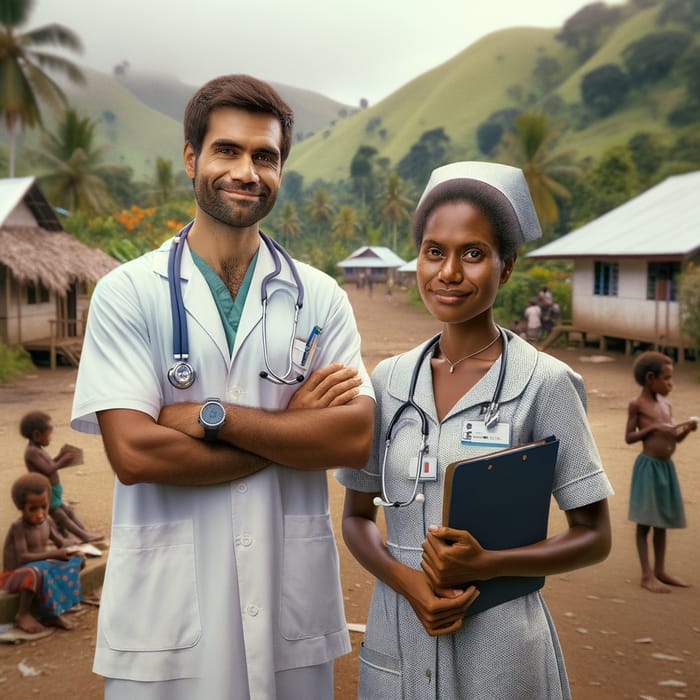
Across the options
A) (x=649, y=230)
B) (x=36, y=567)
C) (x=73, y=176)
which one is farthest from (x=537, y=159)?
(x=36, y=567)

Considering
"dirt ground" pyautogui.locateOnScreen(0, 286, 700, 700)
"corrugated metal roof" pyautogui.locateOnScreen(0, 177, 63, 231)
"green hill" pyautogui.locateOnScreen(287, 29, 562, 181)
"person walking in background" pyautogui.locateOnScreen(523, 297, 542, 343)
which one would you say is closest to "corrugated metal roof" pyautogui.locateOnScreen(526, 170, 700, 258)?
"person walking in background" pyautogui.locateOnScreen(523, 297, 542, 343)

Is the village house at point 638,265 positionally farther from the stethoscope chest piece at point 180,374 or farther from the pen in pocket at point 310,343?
the stethoscope chest piece at point 180,374

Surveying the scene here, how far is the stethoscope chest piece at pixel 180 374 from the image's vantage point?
1936mm

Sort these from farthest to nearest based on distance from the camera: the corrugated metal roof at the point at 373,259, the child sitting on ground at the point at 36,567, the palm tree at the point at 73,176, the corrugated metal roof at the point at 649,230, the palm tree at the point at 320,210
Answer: the palm tree at the point at 320,210 → the corrugated metal roof at the point at 373,259 → the palm tree at the point at 73,176 → the corrugated metal roof at the point at 649,230 → the child sitting on ground at the point at 36,567

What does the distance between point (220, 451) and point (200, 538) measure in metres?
0.23

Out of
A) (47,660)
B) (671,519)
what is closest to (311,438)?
(47,660)

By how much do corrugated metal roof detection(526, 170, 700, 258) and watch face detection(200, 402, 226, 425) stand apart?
46.6ft

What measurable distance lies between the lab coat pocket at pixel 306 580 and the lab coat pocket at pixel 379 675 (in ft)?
0.72

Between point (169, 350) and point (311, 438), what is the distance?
0.40 meters

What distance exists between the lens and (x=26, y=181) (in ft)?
52.1

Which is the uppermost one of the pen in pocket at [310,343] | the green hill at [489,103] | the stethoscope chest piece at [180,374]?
the green hill at [489,103]

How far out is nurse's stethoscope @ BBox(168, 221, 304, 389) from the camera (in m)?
1.94

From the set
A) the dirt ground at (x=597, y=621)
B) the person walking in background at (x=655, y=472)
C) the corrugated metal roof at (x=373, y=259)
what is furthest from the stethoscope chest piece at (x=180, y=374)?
the corrugated metal roof at (x=373, y=259)

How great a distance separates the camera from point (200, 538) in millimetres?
1966
